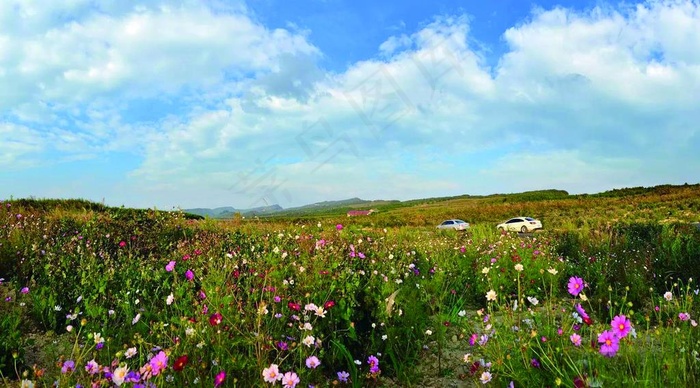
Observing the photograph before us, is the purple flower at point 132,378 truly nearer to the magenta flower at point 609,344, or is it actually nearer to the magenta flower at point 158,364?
the magenta flower at point 158,364

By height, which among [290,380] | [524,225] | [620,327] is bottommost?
[524,225]

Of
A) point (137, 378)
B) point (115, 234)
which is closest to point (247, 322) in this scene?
point (137, 378)

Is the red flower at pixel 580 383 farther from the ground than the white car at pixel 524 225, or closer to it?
farther from the ground

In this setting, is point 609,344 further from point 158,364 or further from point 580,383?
point 158,364

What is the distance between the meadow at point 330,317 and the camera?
2.53 m

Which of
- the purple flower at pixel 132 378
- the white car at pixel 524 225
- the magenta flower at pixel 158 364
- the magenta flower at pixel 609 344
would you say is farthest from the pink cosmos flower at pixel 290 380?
the white car at pixel 524 225

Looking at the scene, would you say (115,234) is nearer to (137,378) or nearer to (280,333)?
(280,333)

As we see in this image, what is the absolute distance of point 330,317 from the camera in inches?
143

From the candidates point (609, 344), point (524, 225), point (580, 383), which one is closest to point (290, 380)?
point (580, 383)

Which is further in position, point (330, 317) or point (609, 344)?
point (330, 317)

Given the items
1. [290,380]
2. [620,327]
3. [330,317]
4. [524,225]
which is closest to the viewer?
[290,380]

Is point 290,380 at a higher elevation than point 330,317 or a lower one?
higher

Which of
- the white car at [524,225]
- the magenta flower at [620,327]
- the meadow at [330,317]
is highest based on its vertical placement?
the magenta flower at [620,327]

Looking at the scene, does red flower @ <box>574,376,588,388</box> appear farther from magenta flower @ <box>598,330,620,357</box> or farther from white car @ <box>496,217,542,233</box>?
white car @ <box>496,217,542,233</box>
